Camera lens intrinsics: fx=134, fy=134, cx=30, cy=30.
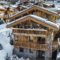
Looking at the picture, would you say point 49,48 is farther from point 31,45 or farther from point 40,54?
point 31,45

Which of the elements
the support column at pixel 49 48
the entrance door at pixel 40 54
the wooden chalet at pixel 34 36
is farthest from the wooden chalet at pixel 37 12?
the entrance door at pixel 40 54

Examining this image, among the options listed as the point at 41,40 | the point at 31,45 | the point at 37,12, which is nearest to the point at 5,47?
the point at 31,45

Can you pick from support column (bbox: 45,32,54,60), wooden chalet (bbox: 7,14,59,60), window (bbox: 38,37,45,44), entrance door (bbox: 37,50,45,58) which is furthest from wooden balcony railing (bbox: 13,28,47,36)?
entrance door (bbox: 37,50,45,58)

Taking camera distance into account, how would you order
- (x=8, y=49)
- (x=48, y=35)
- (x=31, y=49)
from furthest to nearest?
(x=8, y=49) → (x=31, y=49) → (x=48, y=35)

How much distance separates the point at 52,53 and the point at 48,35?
8.70 ft

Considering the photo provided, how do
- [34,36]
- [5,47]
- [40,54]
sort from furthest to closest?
[5,47]
[40,54]
[34,36]

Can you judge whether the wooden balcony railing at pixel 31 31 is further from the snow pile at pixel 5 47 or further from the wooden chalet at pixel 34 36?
the snow pile at pixel 5 47

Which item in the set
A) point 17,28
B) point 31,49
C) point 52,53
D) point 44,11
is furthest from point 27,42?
point 44,11

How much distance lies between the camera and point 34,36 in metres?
17.4

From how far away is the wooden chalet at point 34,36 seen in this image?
54.5 feet

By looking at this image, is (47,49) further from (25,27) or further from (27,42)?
(25,27)

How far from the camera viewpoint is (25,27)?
18.0m

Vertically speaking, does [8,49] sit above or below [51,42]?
below

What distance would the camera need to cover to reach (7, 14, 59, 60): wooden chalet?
16625mm
